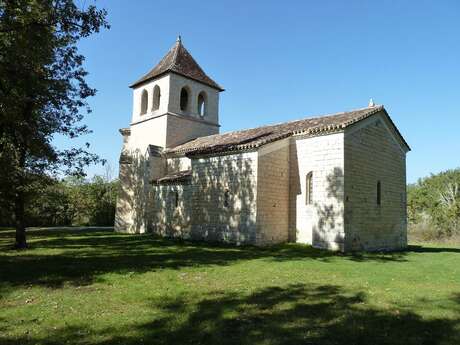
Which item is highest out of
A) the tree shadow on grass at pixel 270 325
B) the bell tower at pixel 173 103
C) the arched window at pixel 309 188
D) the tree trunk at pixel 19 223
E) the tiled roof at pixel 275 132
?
the bell tower at pixel 173 103

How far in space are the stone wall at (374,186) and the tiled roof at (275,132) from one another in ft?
1.86

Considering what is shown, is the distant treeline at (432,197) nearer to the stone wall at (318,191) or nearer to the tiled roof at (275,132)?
the tiled roof at (275,132)

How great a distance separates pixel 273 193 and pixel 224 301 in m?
10.3

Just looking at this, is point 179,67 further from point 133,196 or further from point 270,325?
point 270,325

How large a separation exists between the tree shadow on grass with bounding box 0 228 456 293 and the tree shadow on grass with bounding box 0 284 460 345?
10.9 ft

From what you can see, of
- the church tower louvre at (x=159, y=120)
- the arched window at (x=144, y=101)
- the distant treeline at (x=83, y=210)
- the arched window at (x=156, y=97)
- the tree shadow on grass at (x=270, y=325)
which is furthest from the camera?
the distant treeline at (x=83, y=210)

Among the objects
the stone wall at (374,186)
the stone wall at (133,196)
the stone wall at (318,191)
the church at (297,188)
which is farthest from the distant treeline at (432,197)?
the stone wall at (133,196)

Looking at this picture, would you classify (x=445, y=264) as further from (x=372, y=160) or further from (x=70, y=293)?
(x=70, y=293)

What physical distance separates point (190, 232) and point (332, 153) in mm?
8263

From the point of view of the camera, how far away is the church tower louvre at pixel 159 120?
2409 centimetres

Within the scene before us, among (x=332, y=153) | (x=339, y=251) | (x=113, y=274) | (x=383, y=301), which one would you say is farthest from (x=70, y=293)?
A: (x=332, y=153)

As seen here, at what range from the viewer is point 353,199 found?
15.8m

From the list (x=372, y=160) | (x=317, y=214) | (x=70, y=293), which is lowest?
(x=70, y=293)

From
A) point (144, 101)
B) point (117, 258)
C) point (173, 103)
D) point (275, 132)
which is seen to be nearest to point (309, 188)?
point (275, 132)
